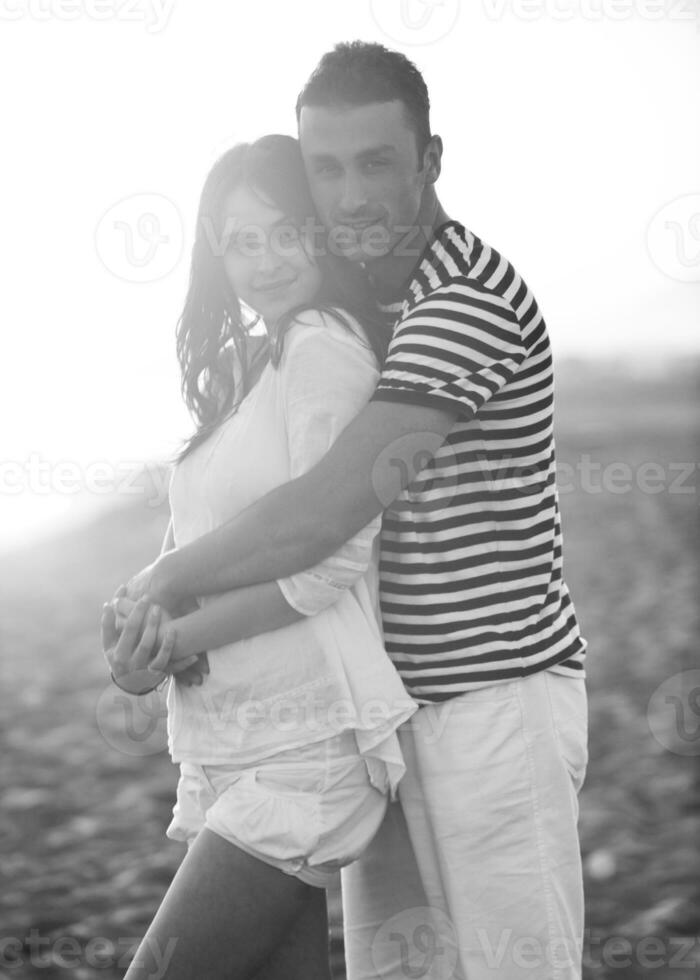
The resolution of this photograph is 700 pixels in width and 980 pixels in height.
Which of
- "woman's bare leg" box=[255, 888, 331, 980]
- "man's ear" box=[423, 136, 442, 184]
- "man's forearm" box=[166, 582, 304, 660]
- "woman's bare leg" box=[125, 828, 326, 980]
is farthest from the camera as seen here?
"man's ear" box=[423, 136, 442, 184]

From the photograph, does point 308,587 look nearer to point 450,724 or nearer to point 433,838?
point 450,724

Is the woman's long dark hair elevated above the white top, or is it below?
above

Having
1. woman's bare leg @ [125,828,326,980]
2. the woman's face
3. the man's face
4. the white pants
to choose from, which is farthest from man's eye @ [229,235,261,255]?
woman's bare leg @ [125,828,326,980]

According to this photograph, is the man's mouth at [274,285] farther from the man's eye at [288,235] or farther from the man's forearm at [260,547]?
the man's forearm at [260,547]

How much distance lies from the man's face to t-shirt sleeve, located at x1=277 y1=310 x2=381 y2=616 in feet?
0.66

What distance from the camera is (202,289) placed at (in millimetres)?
2105

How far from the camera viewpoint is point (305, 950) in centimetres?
192

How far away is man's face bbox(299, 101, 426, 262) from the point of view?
1.93m

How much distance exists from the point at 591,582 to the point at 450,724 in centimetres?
567

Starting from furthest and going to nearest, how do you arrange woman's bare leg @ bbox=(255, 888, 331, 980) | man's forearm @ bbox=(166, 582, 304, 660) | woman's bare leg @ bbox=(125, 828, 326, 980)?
woman's bare leg @ bbox=(255, 888, 331, 980) < man's forearm @ bbox=(166, 582, 304, 660) < woman's bare leg @ bbox=(125, 828, 326, 980)

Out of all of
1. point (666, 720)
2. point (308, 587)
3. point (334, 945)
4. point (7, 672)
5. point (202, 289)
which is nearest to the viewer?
point (308, 587)

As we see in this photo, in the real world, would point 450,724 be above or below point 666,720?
above

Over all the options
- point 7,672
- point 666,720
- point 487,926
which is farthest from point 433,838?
point 7,672

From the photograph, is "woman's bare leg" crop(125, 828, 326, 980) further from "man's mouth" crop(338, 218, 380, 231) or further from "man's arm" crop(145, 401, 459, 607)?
"man's mouth" crop(338, 218, 380, 231)
